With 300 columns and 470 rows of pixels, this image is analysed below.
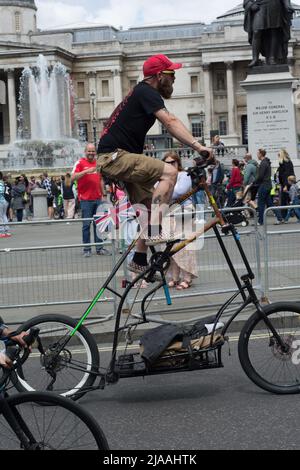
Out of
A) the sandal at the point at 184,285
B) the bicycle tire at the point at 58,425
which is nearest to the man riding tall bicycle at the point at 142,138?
the bicycle tire at the point at 58,425

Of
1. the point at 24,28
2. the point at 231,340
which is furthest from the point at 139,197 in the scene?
the point at 24,28

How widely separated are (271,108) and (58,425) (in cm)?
2252

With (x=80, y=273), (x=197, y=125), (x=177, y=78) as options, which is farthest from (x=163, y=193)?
(x=177, y=78)

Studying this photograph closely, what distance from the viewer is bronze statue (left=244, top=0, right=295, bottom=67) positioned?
24203 millimetres

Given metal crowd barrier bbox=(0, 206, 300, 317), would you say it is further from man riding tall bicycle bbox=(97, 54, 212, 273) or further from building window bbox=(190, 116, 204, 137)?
building window bbox=(190, 116, 204, 137)

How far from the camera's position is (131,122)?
607cm

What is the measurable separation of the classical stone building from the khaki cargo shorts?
89902mm

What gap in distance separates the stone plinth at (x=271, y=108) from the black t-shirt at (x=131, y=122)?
19660 millimetres

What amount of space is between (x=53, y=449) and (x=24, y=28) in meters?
124

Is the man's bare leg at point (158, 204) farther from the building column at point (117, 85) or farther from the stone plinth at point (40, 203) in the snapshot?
the building column at point (117, 85)

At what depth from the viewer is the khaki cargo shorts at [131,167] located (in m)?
5.96

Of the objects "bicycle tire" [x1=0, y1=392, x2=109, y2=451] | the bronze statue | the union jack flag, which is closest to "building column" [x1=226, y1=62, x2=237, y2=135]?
the bronze statue

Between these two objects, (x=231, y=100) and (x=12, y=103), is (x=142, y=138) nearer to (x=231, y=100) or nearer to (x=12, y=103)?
(x=231, y=100)
